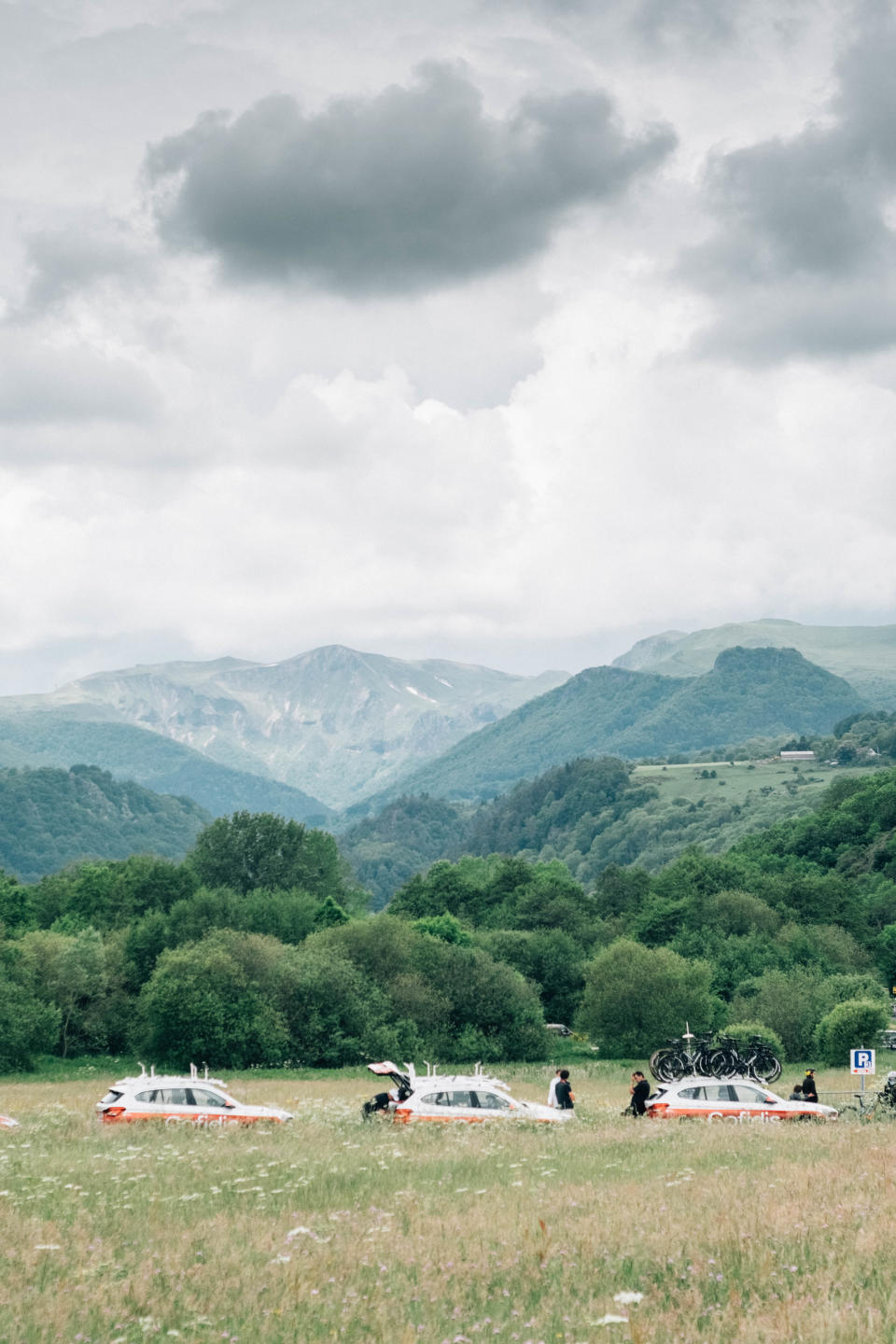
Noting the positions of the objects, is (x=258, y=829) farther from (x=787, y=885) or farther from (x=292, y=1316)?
(x=292, y=1316)

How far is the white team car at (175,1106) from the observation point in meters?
30.2

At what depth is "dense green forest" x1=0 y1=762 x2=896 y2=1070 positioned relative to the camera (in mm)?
74625

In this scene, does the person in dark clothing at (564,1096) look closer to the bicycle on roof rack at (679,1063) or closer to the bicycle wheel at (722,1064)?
the bicycle on roof rack at (679,1063)

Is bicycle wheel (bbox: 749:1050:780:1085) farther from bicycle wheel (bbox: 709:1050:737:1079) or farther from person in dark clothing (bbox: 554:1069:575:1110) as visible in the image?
person in dark clothing (bbox: 554:1069:575:1110)

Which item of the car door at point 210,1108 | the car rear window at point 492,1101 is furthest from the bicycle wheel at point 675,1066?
the car door at point 210,1108

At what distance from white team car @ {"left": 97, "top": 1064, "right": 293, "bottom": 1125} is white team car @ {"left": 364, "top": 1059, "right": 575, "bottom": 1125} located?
283 cm

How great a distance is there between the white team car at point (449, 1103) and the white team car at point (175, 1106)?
283 cm

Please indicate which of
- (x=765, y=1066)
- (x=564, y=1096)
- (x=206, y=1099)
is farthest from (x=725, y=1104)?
(x=765, y=1066)

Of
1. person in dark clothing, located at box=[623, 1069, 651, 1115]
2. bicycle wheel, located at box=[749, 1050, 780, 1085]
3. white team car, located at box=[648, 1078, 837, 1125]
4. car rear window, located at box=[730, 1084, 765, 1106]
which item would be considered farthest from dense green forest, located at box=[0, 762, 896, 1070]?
car rear window, located at box=[730, 1084, 765, 1106]

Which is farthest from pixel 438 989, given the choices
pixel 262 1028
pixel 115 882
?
pixel 115 882

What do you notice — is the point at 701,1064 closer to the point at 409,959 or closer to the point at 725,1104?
the point at 725,1104

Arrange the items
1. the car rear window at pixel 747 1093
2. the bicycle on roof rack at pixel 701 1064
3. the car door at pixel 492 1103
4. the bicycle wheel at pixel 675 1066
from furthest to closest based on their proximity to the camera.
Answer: the bicycle wheel at pixel 675 1066
the bicycle on roof rack at pixel 701 1064
the car rear window at pixel 747 1093
the car door at pixel 492 1103

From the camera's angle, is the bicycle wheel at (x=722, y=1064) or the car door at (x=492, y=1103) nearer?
the car door at (x=492, y=1103)

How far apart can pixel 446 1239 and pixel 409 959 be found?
72382 mm
